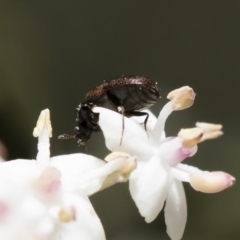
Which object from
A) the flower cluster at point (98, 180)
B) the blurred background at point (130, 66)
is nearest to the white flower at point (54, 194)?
the flower cluster at point (98, 180)

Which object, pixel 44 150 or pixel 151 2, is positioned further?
pixel 151 2

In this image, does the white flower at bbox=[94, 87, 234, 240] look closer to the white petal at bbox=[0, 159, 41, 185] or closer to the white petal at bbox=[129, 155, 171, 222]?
the white petal at bbox=[129, 155, 171, 222]

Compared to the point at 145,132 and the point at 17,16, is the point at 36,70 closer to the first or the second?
the point at 17,16

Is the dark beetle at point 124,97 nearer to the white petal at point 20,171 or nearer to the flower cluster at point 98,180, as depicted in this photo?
the flower cluster at point 98,180

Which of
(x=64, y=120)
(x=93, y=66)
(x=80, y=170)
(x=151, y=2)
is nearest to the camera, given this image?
(x=80, y=170)

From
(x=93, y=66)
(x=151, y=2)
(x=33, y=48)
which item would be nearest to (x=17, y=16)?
(x=33, y=48)

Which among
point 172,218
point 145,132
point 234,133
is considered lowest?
point 234,133

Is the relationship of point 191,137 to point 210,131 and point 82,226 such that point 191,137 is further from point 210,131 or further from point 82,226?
point 82,226
